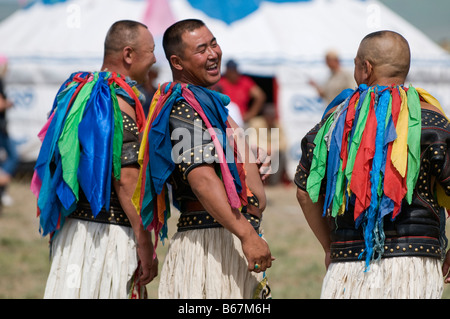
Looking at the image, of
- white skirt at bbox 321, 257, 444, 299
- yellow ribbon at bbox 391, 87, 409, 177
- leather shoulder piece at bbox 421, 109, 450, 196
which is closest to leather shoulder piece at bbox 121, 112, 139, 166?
white skirt at bbox 321, 257, 444, 299

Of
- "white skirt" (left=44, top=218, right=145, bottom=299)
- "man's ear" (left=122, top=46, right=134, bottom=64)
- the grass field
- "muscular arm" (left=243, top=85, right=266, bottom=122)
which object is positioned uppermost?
"man's ear" (left=122, top=46, right=134, bottom=64)

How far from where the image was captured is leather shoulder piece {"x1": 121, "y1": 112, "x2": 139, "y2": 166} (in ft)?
11.9

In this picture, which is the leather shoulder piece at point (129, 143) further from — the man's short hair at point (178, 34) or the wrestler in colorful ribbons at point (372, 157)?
the wrestler in colorful ribbons at point (372, 157)

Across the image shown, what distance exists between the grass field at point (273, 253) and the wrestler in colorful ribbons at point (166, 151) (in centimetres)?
239

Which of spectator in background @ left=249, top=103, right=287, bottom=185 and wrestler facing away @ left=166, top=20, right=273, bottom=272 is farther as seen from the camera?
spectator in background @ left=249, top=103, right=287, bottom=185

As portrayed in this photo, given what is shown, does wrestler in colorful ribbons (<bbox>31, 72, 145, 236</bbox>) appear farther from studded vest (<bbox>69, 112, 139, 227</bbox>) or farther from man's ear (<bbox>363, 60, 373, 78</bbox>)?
man's ear (<bbox>363, 60, 373, 78</bbox>)

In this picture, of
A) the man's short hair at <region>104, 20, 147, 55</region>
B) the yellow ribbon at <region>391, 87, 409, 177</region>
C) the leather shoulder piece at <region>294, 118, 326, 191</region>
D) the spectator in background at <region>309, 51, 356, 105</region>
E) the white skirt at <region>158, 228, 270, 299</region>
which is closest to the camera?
the yellow ribbon at <region>391, 87, 409, 177</region>

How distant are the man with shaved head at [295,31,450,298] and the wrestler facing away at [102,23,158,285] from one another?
39.6 inches

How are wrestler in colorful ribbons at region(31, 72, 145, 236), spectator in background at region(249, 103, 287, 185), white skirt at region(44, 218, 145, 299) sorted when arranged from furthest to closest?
spectator in background at region(249, 103, 287, 185)
white skirt at region(44, 218, 145, 299)
wrestler in colorful ribbons at region(31, 72, 145, 236)

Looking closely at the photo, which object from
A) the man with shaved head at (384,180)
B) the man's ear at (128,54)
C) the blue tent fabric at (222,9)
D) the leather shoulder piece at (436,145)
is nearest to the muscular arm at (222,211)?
the man with shaved head at (384,180)

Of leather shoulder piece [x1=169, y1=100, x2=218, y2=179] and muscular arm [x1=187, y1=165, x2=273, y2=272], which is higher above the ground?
leather shoulder piece [x1=169, y1=100, x2=218, y2=179]

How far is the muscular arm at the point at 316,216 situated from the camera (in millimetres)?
3317

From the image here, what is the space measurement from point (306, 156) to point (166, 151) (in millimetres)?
692
